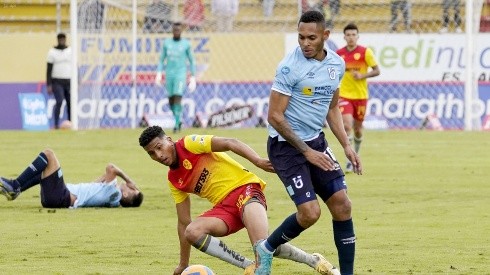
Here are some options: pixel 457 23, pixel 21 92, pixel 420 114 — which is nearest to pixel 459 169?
pixel 420 114

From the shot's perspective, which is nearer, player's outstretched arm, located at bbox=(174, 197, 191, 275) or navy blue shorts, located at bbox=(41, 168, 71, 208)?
player's outstretched arm, located at bbox=(174, 197, 191, 275)

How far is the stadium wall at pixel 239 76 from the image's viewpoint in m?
28.5

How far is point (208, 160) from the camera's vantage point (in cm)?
989

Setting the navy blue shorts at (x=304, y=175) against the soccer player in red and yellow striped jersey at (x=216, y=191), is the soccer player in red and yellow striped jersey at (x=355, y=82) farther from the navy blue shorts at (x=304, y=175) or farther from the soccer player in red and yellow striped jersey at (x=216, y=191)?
the navy blue shorts at (x=304, y=175)

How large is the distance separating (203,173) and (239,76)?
19.8 m

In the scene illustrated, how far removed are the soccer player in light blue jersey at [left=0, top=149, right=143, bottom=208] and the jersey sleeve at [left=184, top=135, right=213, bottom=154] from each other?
469cm

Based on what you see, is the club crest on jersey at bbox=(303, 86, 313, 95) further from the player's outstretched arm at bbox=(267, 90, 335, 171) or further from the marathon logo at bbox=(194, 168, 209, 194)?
the marathon logo at bbox=(194, 168, 209, 194)

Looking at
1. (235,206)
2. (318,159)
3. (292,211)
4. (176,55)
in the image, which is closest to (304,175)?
(318,159)

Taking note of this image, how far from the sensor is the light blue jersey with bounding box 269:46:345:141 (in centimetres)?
908

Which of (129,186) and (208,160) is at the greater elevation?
(208,160)

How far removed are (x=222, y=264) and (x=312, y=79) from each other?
2.16 m

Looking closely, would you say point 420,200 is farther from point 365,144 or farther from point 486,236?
point 365,144

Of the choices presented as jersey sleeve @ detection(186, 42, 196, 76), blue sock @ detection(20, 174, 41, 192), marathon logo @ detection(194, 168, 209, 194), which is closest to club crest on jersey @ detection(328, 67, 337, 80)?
marathon logo @ detection(194, 168, 209, 194)

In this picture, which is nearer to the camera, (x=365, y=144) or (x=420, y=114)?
(x=365, y=144)
